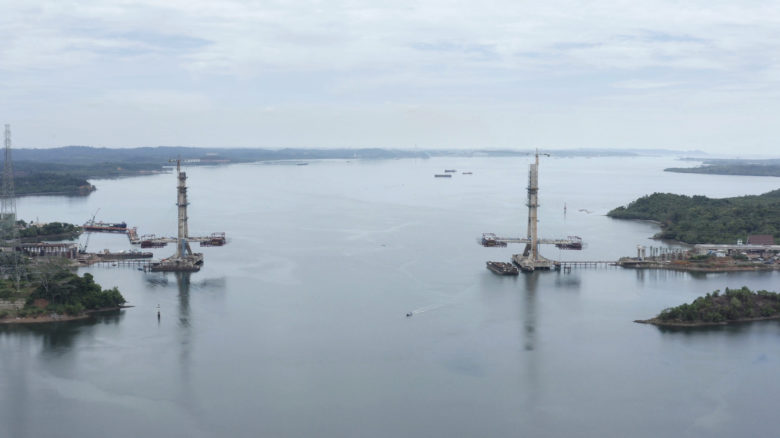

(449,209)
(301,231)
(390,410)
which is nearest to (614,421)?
(390,410)

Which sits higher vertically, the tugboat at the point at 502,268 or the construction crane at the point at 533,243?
the construction crane at the point at 533,243

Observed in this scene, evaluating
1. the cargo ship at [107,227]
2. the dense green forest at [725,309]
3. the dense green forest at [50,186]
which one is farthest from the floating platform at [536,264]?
the dense green forest at [50,186]

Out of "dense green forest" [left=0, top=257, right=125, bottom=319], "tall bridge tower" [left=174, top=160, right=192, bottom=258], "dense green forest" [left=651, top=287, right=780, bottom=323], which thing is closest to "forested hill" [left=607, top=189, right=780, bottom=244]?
"dense green forest" [left=651, top=287, right=780, bottom=323]

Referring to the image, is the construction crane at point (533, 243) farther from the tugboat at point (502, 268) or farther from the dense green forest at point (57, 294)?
the dense green forest at point (57, 294)

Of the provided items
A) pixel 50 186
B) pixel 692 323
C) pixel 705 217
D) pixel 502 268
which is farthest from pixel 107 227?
pixel 705 217

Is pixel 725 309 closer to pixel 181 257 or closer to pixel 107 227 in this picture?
pixel 181 257

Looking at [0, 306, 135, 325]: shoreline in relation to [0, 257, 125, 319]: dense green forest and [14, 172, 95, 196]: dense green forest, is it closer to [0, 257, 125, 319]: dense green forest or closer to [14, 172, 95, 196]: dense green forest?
[0, 257, 125, 319]: dense green forest
